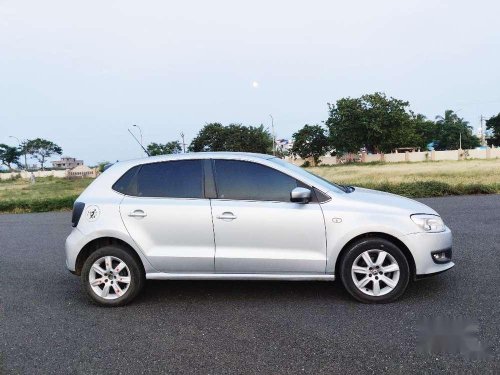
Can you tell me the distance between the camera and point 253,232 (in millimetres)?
4340

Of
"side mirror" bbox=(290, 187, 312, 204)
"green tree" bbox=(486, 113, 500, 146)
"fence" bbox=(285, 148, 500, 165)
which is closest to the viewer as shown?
"side mirror" bbox=(290, 187, 312, 204)

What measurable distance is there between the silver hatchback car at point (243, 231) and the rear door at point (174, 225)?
0.01m

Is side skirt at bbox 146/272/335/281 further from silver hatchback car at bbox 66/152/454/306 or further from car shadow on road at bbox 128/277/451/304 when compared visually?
car shadow on road at bbox 128/277/451/304

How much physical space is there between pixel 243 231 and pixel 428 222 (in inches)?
74.0

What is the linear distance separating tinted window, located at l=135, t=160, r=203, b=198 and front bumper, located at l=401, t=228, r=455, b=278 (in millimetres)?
2179

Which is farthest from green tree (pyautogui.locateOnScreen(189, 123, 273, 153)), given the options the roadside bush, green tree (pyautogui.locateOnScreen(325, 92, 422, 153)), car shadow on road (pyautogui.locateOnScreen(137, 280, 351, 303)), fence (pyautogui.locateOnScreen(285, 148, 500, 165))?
car shadow on road (pyautogui.locateOnScreen(137, 280, 351, 303))

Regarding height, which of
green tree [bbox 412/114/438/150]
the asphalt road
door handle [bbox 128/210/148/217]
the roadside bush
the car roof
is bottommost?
the asphalt road

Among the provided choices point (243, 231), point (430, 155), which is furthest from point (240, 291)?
point (430, 155)

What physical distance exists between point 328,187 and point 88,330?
2743 mm

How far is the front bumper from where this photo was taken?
4.26 metres

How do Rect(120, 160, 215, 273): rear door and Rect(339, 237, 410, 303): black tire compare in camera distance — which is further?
Rect(120, 160, 215, 273): rear door

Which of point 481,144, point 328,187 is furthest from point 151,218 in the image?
point 481,144

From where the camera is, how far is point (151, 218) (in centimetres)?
445

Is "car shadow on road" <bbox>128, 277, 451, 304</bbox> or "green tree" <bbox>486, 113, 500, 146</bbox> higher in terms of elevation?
"green tree" <bbox>486, 113, 500, 146</bbox>
